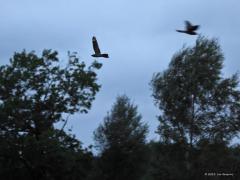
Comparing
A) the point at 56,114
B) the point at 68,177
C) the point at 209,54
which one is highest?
the point at 209,54

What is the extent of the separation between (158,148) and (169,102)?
419 cm

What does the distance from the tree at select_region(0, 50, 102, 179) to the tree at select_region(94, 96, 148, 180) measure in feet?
9.95

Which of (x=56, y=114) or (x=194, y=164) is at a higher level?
(x=56, y=114)

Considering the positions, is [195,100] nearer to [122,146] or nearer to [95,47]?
[122,146]

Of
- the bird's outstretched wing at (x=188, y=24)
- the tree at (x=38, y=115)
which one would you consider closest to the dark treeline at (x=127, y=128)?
the tree at (x=38, y=115)

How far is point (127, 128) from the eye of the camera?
172ft

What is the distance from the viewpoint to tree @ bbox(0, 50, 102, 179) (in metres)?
46.3

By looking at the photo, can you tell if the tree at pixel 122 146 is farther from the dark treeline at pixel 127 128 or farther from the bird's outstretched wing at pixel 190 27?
the bird's outstretched wing at pixel 190 27

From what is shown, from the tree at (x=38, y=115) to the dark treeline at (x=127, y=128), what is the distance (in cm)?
8

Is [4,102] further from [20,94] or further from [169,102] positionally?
[169,102]

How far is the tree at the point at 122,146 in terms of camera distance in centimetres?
5088

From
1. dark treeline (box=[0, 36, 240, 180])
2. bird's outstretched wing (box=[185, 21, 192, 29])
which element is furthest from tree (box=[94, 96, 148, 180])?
bird's outstretched wing (box=[185, 21, 192, 29])

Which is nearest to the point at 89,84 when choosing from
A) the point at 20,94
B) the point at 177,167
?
the point at 20,94

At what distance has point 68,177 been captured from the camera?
1909 inches
